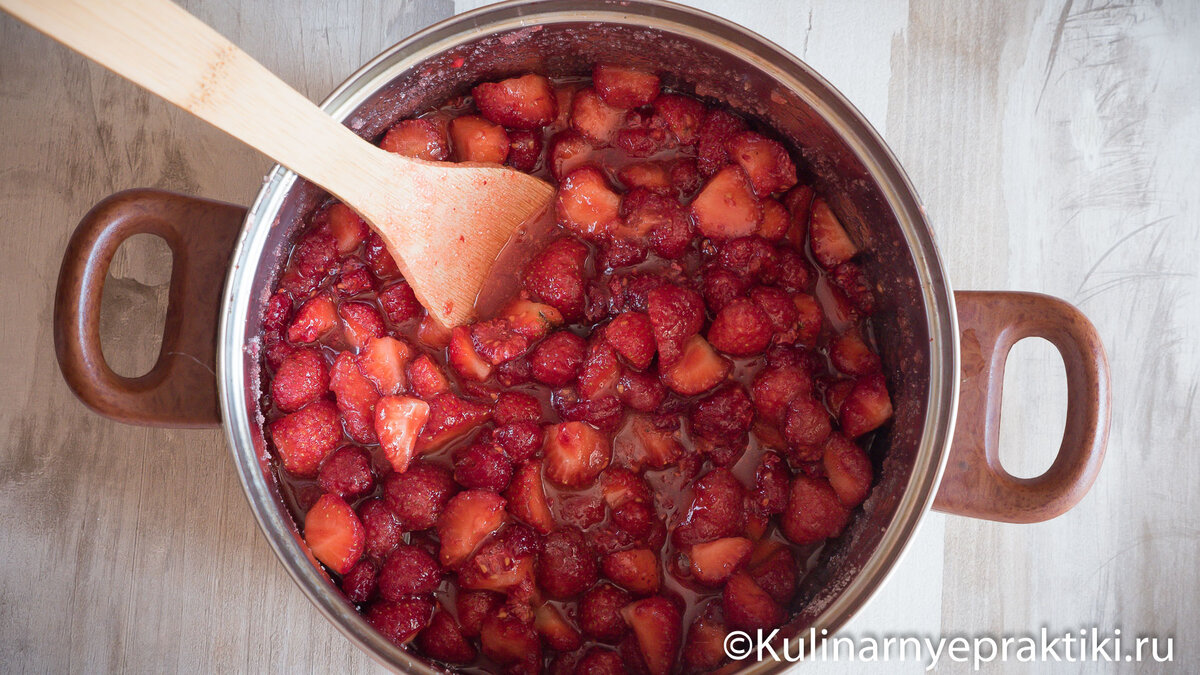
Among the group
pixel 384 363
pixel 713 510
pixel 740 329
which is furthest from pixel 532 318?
pixel 713 510

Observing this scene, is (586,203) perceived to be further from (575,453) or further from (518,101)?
(575,453)

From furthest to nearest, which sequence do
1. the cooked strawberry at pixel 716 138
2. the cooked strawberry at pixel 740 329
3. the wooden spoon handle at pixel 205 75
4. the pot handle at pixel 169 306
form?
the cooked strawberry at pixel 716 138
the cooked strawberry at pixel 740 329
the pot handle at pixel 169 306
the wooden spoon handle at pixel 205 75

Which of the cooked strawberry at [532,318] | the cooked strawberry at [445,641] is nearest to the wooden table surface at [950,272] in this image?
the cooked strawberry at [445,641]

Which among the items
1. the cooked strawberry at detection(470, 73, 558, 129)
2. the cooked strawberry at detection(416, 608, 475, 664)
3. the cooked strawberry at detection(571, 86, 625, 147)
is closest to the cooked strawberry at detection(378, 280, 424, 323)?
the cooked strawberry at detection(470, 73, 558, 129)

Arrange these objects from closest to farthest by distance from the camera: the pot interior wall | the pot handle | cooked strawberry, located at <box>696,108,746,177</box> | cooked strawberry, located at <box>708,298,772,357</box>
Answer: the pot handle → the pot interior wall → cooked strawberry, located at <box>708,298,772,357</box> → cooked strawberry, located at <box>696,108,746,177</box>

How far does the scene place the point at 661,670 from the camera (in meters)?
1.50

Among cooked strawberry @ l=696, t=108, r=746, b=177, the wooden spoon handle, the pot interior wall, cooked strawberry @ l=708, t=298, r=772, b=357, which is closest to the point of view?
the wooden spoon handle

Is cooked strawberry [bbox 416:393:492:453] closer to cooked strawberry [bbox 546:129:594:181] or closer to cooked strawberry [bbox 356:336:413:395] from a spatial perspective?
cooked strawberry [bbox 356:336:413:395]

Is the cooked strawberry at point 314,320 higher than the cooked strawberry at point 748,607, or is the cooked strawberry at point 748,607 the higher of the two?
the cooked strawberry at point 314,320

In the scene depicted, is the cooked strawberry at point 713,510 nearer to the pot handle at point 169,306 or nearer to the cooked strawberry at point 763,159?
the cooked strawberry at point 763,159

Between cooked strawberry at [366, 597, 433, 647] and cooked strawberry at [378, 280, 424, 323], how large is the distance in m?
0.60

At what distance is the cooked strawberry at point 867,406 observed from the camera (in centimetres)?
152

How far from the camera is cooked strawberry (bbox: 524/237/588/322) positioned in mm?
1579

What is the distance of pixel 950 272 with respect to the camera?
1.81 metres
